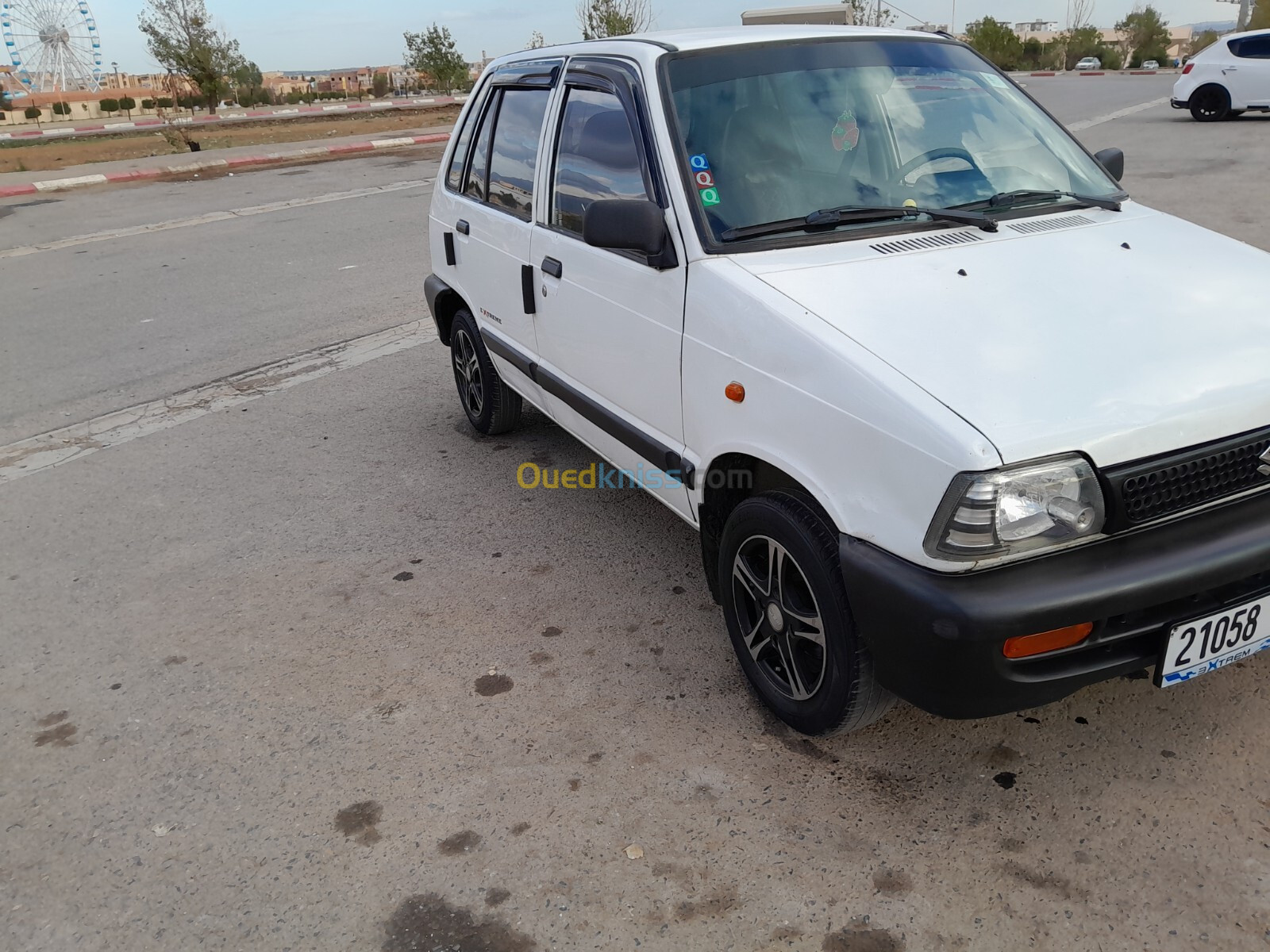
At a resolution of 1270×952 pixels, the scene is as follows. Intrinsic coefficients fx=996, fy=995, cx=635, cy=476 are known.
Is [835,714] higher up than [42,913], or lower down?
higher up

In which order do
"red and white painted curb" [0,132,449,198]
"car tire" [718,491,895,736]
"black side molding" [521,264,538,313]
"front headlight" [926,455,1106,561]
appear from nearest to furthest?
"front headlight" [926,455,1106,561], "car tire" [718,491,895,736], "black side molding" [521,264,538,313], "red and white painted curb" [0,132,449,198]

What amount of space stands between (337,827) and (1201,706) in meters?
2.41

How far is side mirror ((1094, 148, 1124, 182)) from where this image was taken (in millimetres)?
3775

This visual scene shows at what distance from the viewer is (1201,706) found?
2.82 m

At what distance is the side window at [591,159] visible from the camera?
3.24m

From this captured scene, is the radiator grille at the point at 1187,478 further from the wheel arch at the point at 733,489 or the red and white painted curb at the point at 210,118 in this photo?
the red and white painted curb at the point at 210,118

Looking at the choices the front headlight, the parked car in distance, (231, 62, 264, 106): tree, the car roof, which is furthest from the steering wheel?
(231, 62, 264, 106): tree

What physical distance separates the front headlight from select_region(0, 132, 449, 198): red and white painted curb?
1890 centimetres

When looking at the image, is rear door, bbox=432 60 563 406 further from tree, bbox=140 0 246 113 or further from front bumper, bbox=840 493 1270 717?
tree, bbox=140 0 246 113

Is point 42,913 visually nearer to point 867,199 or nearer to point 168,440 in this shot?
point 867,199

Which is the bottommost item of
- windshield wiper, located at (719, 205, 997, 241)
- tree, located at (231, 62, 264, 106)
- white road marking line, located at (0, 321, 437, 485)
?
white road marking line, located at (0, 321, 437, 485)

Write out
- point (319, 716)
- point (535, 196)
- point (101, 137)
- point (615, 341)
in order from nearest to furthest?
point (319, 716)
point (615, 341)
point (535, 196)
point (101, 137)

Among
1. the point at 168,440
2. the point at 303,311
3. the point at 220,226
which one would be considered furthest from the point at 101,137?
the point at 168,440

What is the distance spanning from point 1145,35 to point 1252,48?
187 feet
